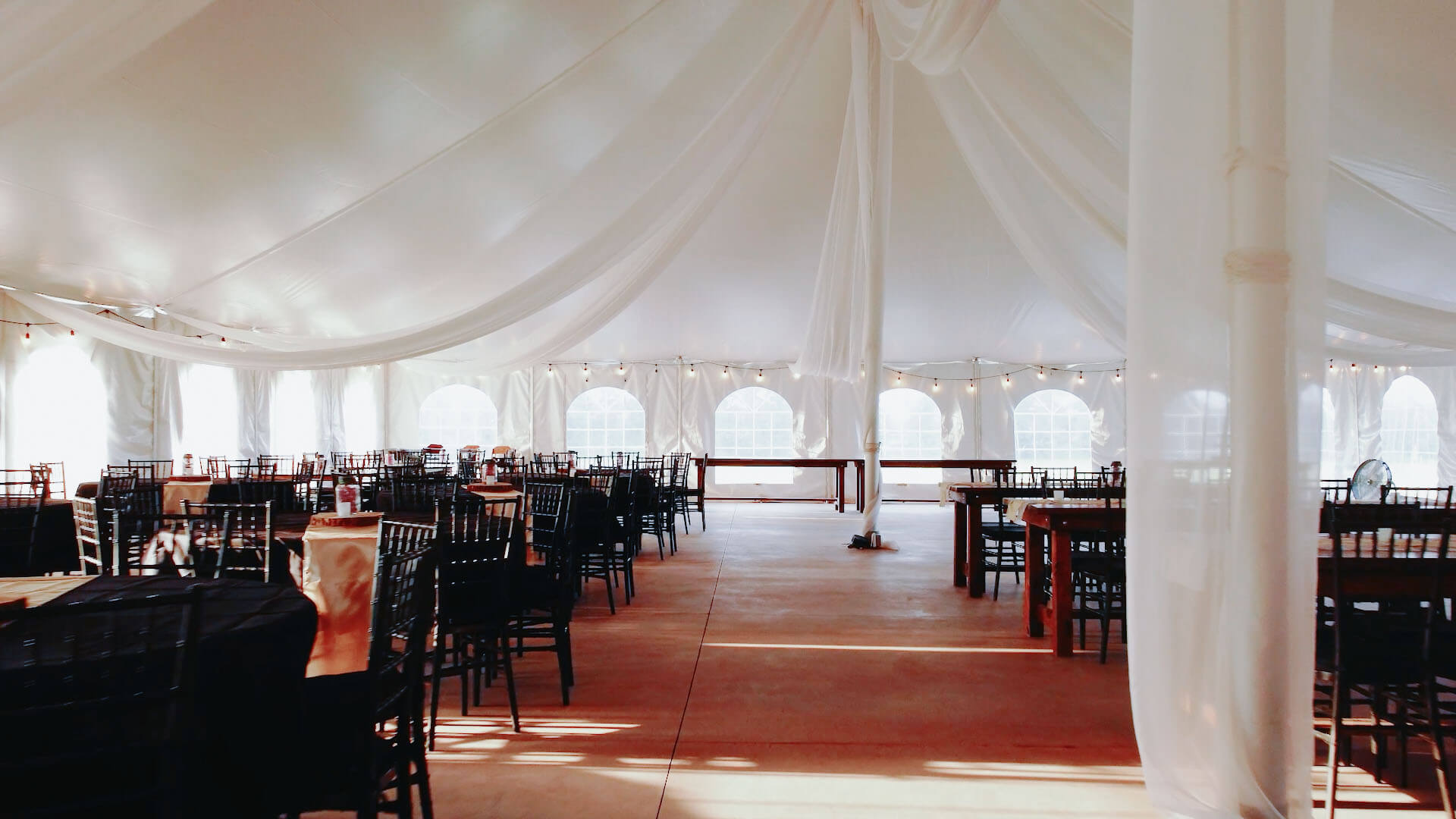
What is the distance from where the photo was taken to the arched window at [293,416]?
10.8m

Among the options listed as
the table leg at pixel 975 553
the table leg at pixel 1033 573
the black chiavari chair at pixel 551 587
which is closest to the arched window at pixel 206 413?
the black chiavari chair at pixel 551 587

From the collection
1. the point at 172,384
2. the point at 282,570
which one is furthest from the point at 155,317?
the point at 282,570

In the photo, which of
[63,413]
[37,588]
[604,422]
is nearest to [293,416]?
[63,413]

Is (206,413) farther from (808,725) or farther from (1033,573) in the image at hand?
(1033,573)

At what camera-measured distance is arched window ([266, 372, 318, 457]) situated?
10781 millimetres

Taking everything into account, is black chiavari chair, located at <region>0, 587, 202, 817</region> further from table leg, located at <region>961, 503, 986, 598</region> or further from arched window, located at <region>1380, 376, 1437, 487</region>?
arched window, located at <region>1380, 376, 1437, 487</region>

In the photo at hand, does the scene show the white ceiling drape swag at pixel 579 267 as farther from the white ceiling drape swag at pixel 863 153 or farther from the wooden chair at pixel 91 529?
the wooden chair at pixel 91 529

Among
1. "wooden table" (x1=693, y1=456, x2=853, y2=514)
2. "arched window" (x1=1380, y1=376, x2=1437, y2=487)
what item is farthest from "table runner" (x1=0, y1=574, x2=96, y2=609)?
"arched window" (x1=1380, y1=376, x2=1437, y2=487)

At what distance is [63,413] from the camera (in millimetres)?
7816

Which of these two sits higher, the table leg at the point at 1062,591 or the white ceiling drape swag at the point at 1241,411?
the white ceiling drape swag at the point at 1241,411

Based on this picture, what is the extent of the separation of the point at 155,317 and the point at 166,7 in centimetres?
790

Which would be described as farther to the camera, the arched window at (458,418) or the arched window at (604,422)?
the arched window at (458,418)

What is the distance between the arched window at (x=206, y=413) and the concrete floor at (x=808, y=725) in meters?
7.50

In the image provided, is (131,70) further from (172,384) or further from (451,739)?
(172,384)
